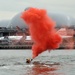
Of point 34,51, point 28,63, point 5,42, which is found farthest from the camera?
point 5,42

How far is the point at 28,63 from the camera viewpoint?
65.6 m

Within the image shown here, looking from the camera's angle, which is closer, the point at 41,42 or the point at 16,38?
the point at 41,42

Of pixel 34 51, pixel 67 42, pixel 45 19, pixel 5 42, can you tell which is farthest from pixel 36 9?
pixel 5 42

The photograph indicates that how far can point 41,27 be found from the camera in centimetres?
5247

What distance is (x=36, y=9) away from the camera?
172 ft

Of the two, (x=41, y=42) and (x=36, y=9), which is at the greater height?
(x=36, y=9)

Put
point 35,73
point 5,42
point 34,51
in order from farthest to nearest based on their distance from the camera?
1. point 5,42
2. point 34,51
3. point 35,73

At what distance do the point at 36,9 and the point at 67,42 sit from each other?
113085mm

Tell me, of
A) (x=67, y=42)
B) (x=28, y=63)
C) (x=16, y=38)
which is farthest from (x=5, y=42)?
(x=28, y=63)

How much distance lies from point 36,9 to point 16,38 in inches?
5145

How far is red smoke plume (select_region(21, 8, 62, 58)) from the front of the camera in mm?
52062

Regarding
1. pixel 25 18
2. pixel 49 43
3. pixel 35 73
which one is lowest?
pixel 35 73

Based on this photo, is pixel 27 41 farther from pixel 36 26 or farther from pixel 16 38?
pixel 36 26

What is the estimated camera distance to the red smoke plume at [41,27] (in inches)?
2050
